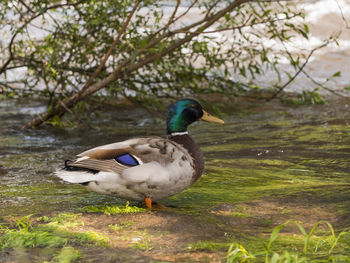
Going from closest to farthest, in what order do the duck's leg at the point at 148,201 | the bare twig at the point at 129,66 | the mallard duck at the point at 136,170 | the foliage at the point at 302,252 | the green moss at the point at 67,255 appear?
the foliage at the point at 302,252, the green moss at the point at 67,255, the mallard duck at the point at 136,170, the duck's leg at the point at 148,201, the bare twig at the point at 129,66

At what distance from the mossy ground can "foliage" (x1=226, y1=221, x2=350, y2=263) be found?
0.01m

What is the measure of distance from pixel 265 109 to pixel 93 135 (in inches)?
137

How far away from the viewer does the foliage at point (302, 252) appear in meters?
2.88

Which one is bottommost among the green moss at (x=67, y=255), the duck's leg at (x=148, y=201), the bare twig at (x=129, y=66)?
the green moss at (x=67, y=255)

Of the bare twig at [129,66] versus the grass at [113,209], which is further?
the bare twig at [129,66]

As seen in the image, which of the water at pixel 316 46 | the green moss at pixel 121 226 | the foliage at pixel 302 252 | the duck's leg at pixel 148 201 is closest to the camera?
the foliage at pixel 302 252

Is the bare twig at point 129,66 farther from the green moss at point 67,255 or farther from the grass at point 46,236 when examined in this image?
the green moss at point 67,255

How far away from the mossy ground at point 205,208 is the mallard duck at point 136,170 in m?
0.16

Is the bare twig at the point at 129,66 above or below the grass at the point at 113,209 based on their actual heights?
above

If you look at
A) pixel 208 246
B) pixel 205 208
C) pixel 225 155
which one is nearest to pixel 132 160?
pixel 205 208

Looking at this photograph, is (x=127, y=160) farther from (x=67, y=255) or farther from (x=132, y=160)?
(x=67, y=255)

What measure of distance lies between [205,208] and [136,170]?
0.66 metres

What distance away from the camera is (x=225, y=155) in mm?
7371

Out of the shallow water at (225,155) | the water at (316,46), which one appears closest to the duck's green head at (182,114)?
the shallow water at (225,155)
